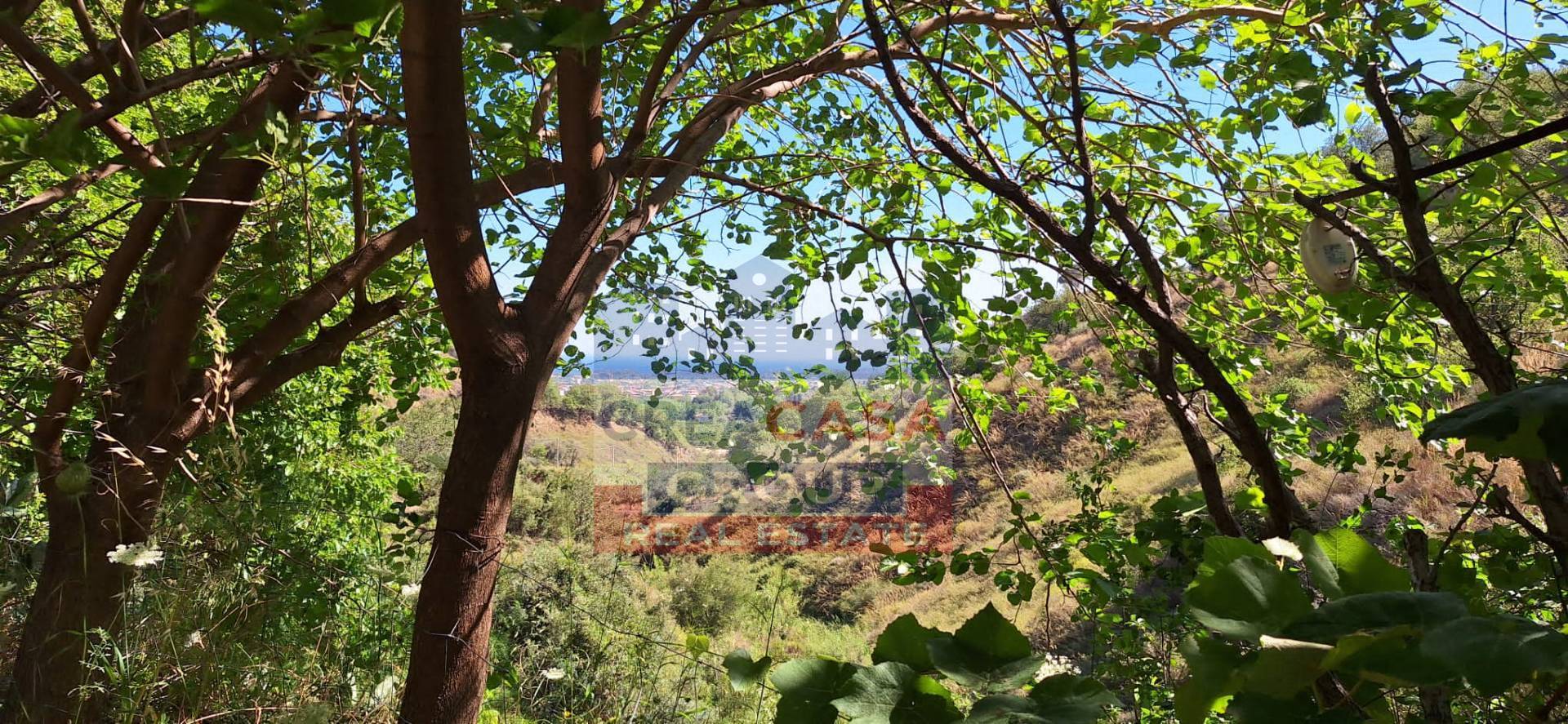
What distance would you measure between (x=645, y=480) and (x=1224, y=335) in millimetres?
10711

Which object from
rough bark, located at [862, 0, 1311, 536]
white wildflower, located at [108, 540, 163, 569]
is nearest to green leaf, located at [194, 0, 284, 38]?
rough bark, located at [862, 0, 1311, 536]

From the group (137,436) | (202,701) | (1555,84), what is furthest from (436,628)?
(1555,84)

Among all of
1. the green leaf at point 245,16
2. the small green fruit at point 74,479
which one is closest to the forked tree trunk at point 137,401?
the small green fruit at point 74,479

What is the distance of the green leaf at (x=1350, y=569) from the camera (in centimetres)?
37

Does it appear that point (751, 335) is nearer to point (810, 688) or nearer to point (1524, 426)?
point (810, 688)

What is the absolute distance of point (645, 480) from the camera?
12266 millimetres

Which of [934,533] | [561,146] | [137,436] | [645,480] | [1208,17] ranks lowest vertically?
[934,533]

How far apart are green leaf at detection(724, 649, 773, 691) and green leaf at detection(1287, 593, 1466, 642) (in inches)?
14.0

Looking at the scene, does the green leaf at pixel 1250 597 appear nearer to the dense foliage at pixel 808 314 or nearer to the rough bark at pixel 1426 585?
the dense foliage at pixel 808 314

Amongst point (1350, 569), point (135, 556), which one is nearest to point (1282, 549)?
point (1350, 569)

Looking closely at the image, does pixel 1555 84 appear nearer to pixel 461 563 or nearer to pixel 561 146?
pixel 561 146

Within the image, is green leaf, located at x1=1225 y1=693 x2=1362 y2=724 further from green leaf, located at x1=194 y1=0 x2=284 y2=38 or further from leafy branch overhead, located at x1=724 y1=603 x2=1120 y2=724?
green leaf, located at x1=194 y1=0 x2=284 y2=38

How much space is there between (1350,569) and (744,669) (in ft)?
1.27

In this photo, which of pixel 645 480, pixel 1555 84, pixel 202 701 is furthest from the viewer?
pixel 645 480
